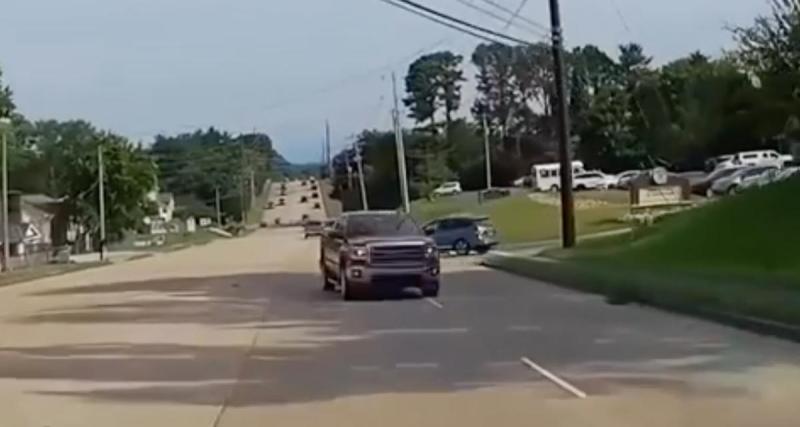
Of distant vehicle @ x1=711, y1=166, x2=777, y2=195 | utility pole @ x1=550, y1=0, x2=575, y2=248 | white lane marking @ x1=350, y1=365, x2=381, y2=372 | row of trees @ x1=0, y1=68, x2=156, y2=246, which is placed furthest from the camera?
row of trees @ x1=0, y1=68, x2=156, y2=246

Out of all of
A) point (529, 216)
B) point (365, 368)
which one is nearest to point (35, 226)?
point (529, 216)

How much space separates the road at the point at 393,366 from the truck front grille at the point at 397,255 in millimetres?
865

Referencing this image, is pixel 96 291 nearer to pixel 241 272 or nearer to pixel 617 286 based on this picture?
pixel 241 272

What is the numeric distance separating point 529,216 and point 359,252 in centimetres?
5190

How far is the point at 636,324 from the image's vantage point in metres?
22.5

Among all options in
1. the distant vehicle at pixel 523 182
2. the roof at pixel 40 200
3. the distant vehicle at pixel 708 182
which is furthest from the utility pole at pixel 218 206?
the distant vehicle at pixel 708 182

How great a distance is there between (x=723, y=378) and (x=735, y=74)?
77150 millimetres

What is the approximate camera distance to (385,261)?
3031 centimetres

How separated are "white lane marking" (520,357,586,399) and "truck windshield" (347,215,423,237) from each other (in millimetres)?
13852

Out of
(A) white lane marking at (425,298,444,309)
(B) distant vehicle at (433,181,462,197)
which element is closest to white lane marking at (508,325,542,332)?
(A) white lane marking at (425,298,444,309)

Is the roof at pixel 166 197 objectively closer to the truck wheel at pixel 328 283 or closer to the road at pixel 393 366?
the truck wheel at pixel 328 283

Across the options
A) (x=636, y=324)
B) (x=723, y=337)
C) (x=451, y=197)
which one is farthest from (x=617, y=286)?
(x=451, y=197)

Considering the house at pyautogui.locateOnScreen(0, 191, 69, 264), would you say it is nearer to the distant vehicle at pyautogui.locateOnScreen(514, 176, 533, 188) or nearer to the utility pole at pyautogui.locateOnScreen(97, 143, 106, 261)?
the utility pole at pyautogui.locateOnScreen(97, 143, 106, 261)

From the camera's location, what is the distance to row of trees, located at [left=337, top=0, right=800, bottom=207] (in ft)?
197
